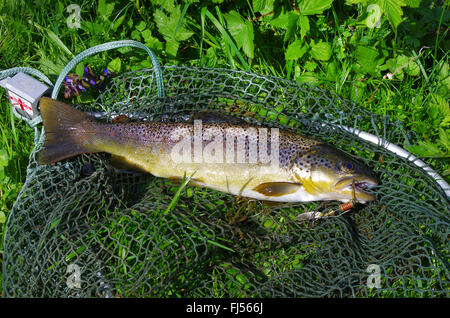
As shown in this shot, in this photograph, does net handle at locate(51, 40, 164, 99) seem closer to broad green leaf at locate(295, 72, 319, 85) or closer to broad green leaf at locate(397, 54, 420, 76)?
broad green leaf at locate(295, 72, 319, 85)

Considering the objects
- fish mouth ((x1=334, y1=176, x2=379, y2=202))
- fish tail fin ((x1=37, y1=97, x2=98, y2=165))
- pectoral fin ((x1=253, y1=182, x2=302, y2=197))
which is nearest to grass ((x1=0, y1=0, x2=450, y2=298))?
fish tail fin ((x1=37, y1=97, x2=98, y2=165))

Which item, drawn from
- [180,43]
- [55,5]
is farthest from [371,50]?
[55,5]

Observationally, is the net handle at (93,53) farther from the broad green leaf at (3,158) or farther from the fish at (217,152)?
the broad green leaf at (3,158)

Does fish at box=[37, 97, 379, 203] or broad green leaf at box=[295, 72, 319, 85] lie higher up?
broad green leaf at box=[295, 72, 319, 85]

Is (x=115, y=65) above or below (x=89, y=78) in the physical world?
above

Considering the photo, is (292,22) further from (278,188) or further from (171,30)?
(278,188)

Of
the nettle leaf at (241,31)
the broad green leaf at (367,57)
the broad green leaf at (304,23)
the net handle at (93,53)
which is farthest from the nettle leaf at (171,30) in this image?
the broad green leaf at (367,57)

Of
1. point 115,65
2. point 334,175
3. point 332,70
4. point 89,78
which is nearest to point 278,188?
point 334,175
